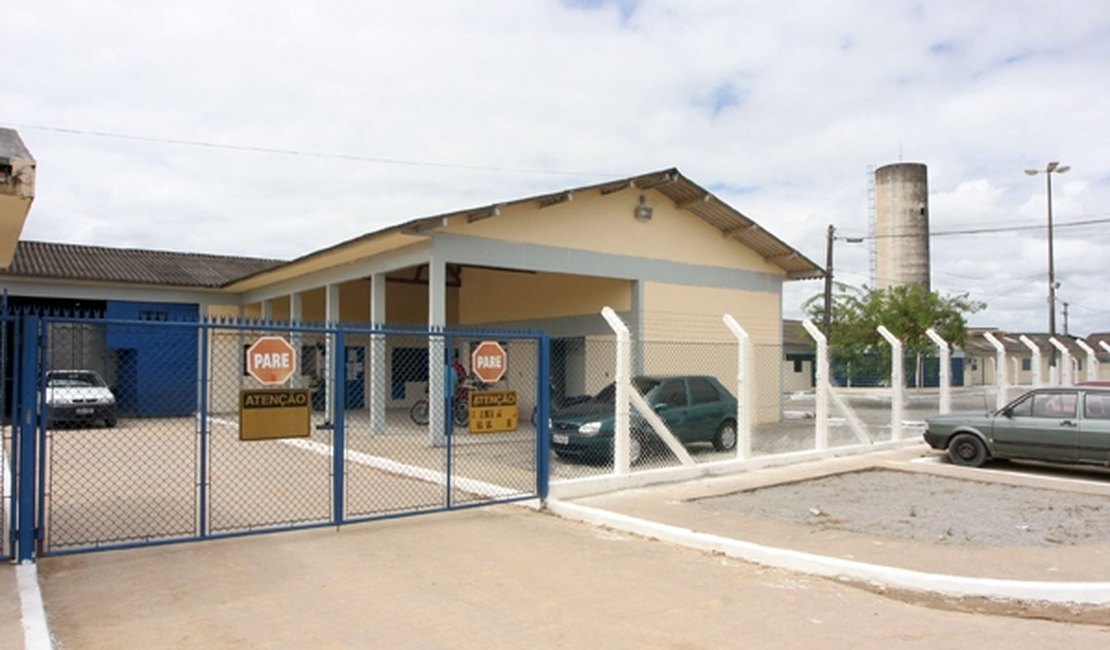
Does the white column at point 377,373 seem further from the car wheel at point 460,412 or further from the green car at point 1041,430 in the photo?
the green car at point 1041,430

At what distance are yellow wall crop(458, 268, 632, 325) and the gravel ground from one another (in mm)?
7222

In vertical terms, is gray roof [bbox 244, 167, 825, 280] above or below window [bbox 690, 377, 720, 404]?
above

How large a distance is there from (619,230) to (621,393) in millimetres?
7393

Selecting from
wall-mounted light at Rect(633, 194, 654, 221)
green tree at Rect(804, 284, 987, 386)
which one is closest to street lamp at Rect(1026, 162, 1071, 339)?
green tree at Rect(804, 284, 987, 386)

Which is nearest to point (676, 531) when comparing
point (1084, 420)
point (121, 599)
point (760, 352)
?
point (121, 599)

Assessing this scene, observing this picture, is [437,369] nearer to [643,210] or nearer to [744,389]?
[744,389]

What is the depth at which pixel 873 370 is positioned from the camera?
17.9m

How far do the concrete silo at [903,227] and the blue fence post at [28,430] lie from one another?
145 ft

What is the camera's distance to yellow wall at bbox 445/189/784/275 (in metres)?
15.3

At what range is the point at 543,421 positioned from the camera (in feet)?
30.8

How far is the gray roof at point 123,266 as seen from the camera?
21.5m

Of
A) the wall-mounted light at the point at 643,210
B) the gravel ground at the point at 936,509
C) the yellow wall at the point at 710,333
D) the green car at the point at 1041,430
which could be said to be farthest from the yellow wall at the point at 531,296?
the gravel ground at the point at 936,509

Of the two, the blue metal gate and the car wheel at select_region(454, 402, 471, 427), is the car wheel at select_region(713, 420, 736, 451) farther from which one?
the car wheel at select_region(454, 402, 471, 427)

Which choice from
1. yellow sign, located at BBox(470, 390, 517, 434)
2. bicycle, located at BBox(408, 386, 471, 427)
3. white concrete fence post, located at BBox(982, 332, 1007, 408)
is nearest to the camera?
yellow sign, located at BBox(470, 390, 517, 434)
